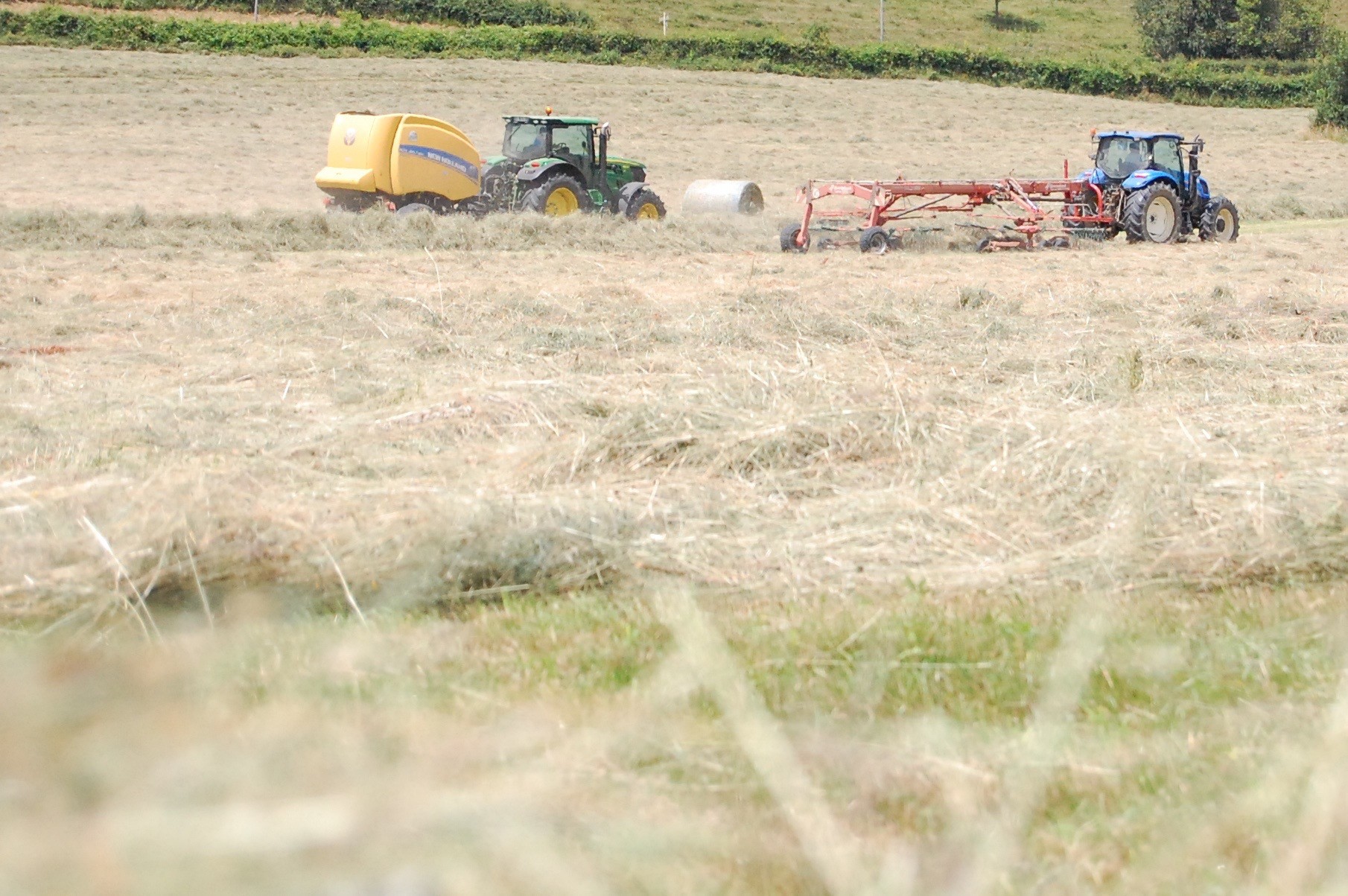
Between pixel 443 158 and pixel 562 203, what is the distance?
70.0 inches

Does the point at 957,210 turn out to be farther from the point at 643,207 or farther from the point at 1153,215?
the point at 643,207

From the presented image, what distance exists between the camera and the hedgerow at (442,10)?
49531 mm

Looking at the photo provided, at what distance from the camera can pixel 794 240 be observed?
17.3 m

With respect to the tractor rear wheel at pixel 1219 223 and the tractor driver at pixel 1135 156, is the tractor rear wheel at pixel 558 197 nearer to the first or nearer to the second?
the tractor driver at pixel 1135 156

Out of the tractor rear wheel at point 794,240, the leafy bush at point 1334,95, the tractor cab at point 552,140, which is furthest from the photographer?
the leafy bush at point 1334,95

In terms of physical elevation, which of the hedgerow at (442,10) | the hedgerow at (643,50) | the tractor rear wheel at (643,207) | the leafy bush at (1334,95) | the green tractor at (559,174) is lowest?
the tractor rear wheel at (643,207)

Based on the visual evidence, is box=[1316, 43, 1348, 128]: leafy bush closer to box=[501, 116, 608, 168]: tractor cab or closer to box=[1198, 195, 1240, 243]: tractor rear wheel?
box=[1198, 195, 1240, 243]: tractor rear wheel

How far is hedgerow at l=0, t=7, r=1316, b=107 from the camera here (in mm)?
43344

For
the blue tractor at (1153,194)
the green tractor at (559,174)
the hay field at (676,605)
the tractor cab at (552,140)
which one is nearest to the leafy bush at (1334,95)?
the blue tractor at (1153,194)

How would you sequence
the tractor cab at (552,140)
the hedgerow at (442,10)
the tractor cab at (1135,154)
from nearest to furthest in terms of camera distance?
the tractor cab at (1135,154)
the tractor cab at (552,140)
the hedgerow at (442,10)

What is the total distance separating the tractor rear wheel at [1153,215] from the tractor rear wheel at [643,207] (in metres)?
6.56

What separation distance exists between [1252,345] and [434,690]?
21.5 feet

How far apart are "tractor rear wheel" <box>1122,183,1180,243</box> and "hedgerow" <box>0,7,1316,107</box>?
104ft

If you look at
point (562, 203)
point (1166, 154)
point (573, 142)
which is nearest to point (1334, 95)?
point (1166, 154)
